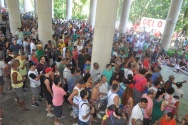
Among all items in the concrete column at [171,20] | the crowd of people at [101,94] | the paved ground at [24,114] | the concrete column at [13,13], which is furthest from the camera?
the concrete column at [171,20]

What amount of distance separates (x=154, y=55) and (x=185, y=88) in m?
3.46

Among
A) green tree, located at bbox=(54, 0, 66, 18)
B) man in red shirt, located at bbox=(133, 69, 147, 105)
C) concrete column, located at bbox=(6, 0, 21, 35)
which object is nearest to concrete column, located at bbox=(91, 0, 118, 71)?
man in red shirt, located at bbox=(133, 69, 147, 105)

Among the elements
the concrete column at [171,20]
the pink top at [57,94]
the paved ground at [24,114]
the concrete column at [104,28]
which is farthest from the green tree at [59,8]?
the pink top at [57,94]

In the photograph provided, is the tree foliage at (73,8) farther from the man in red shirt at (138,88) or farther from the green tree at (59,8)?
the man in red shirt at (138,88)

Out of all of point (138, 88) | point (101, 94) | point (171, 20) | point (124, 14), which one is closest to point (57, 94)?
point (101, 94)

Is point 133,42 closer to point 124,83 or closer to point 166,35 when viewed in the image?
point 166,35

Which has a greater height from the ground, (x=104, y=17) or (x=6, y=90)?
(x=104, y=17)

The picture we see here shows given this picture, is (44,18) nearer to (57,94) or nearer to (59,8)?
(57,94)

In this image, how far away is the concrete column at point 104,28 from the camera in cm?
612

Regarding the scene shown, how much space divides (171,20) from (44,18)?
36.2 feet

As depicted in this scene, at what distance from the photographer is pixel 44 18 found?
10.1 m

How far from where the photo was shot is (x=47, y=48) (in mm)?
A: 8133

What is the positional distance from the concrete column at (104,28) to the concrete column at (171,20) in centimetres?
1054

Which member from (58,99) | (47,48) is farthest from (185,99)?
(47,48)
